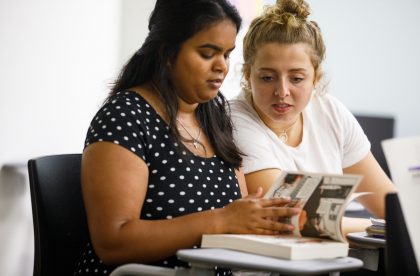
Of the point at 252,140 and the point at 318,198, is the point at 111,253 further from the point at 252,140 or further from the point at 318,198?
the point at 252,140

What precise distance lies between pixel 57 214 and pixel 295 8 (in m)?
1.08

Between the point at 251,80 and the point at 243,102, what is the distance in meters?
0.11

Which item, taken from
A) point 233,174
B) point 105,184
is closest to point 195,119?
point 233,174

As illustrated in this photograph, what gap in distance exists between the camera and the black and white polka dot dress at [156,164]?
1865 millimetres

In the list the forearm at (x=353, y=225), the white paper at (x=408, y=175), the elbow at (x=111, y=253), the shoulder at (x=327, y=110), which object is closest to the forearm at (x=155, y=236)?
the elbow at (x=111, y=253)

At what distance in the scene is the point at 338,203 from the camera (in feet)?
5.37

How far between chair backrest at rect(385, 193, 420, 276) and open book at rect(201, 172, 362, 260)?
0.45 feet

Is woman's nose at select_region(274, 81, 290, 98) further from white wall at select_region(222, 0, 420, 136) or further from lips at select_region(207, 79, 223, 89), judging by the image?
white wall at select_region(222, 0, 420, 136)

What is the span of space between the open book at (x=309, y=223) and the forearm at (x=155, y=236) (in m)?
0.05

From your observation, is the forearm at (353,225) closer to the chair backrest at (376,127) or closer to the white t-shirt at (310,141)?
the white t-shirt at (310,141)

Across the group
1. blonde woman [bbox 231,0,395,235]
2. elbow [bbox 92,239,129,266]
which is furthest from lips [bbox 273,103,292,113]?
elbow [bbox 92,239,129,266]

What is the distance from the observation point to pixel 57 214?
1976 mm

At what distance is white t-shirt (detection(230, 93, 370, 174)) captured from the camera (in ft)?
7.72

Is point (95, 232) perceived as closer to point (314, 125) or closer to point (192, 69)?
point (192, 69)
